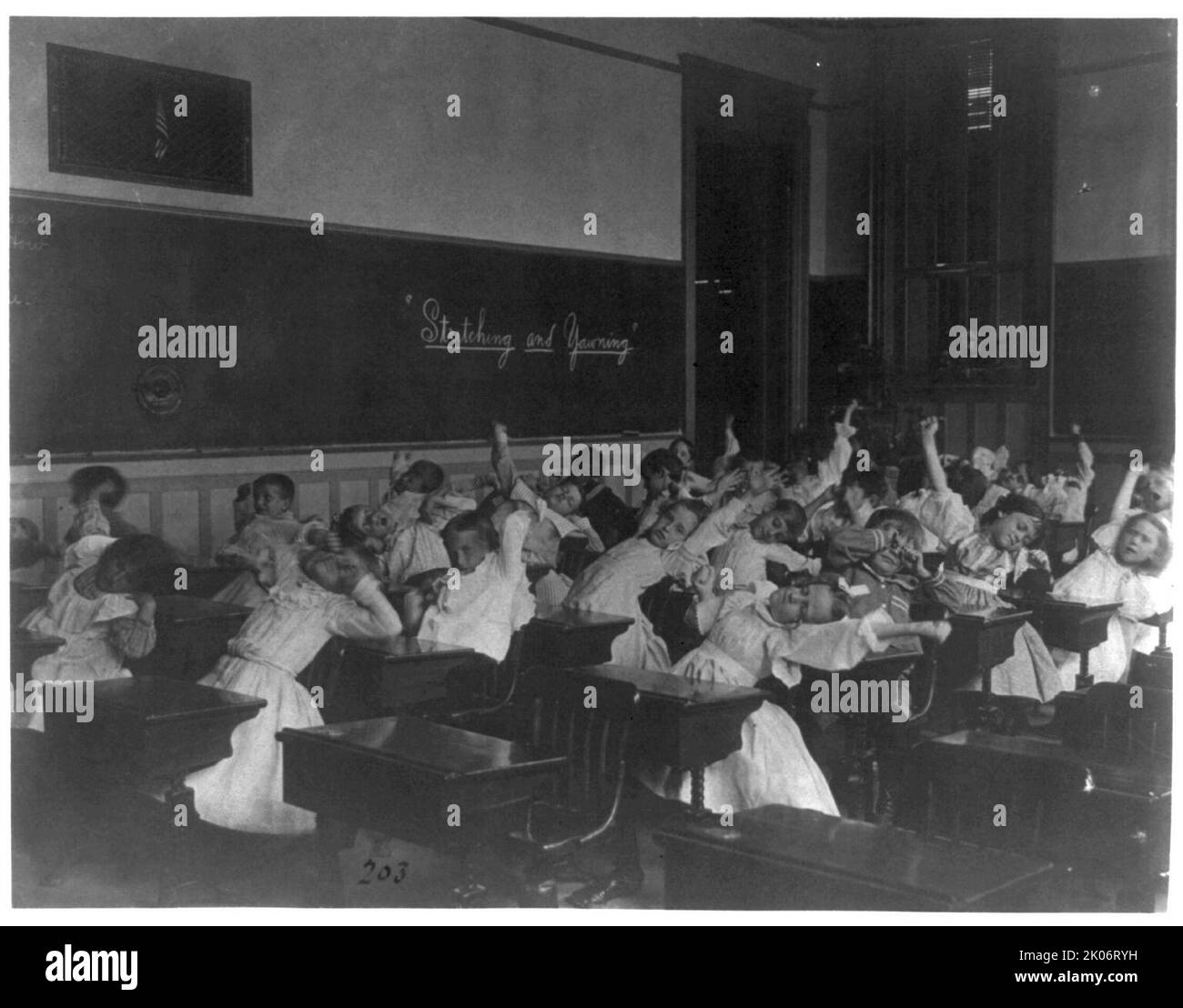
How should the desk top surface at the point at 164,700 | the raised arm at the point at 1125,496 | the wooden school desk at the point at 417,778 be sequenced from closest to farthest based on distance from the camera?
1. the wooden school desk at the point at 417,778
2. the desk top surface at the point at 164,700
3. the raised arm at the point at 1125,496

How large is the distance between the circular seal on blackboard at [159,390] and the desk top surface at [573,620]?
4.69 feet

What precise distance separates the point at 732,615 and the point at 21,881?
7.39ft

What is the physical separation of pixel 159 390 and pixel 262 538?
23.6 inches

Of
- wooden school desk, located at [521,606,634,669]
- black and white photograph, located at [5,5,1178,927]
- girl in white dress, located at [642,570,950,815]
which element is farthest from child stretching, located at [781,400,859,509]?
wooden school desk, located at [521,606,634,669]

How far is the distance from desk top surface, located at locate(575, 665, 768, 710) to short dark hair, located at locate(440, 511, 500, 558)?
0.76 metres

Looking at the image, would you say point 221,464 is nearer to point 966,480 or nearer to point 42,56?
point 42,56

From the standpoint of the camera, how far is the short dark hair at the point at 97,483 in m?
4.14

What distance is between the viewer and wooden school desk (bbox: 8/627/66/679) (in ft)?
12.3

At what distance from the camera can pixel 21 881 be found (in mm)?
3707

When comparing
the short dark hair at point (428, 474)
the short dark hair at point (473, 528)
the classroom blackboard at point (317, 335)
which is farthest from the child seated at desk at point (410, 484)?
the short dark hair at point (473, 528)

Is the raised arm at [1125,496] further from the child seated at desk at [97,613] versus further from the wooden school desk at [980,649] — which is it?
the child seated at desk at [97,613]

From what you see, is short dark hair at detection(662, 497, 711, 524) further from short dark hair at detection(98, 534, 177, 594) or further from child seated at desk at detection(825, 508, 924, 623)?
short dark hair at detection(98, 534, 177, 594)

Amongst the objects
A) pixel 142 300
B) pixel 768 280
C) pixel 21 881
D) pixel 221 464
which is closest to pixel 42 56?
pixel 142 300
